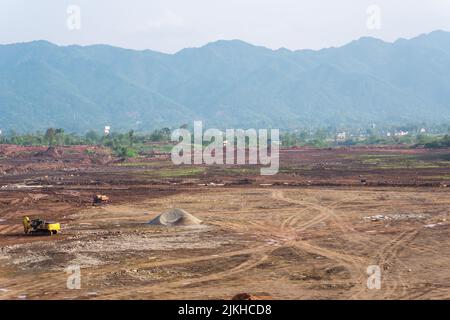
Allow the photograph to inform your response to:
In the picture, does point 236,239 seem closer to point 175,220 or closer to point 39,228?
point 175,220

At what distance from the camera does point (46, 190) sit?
5256 centimetres

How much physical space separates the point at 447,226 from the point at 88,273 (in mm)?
19294

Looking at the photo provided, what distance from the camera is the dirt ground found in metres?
19.3

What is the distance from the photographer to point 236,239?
28125 mm
